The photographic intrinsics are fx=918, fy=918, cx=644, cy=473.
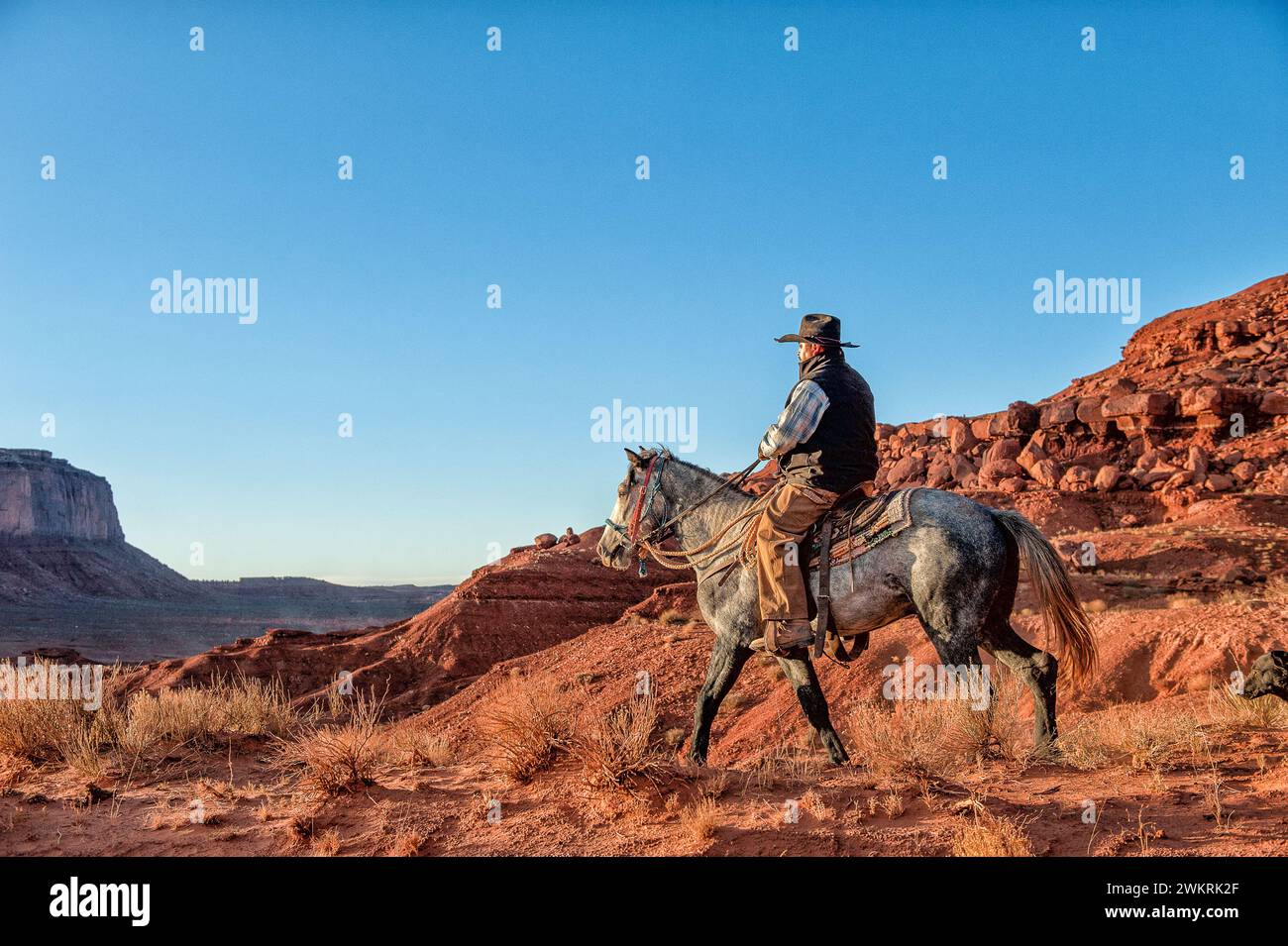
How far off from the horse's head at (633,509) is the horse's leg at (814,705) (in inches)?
75.1

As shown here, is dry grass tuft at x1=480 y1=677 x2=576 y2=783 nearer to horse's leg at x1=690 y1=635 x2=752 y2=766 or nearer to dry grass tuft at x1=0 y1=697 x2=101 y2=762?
horse's leg at x1=690 y1=635 x2=752 y2=766

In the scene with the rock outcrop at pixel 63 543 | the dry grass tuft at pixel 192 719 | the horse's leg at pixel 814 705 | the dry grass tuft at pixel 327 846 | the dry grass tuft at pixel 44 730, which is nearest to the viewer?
the dry grass tuft at pixel 327 846

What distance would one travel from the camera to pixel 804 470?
7.56m

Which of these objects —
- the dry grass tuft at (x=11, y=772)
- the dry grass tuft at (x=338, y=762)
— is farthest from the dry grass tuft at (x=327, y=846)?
the dry grass tuft at (x=11, y=772)

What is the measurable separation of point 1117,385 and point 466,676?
1160 inches

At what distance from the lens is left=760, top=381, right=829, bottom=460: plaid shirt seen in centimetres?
744

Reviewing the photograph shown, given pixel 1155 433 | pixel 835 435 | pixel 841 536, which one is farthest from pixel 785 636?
pixel 1155 433

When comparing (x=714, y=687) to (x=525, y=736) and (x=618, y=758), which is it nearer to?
(x=618, y=758)

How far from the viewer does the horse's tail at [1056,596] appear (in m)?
7.87

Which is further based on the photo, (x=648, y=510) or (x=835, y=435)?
(x=648, y=510)

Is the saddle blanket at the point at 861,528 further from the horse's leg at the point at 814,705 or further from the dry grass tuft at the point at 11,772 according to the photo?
the dry grass tuft at the point at 11,772

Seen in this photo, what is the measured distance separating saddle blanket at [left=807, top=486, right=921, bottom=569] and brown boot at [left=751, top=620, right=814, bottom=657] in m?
0.55

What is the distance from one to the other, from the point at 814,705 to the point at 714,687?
0.82 metres
